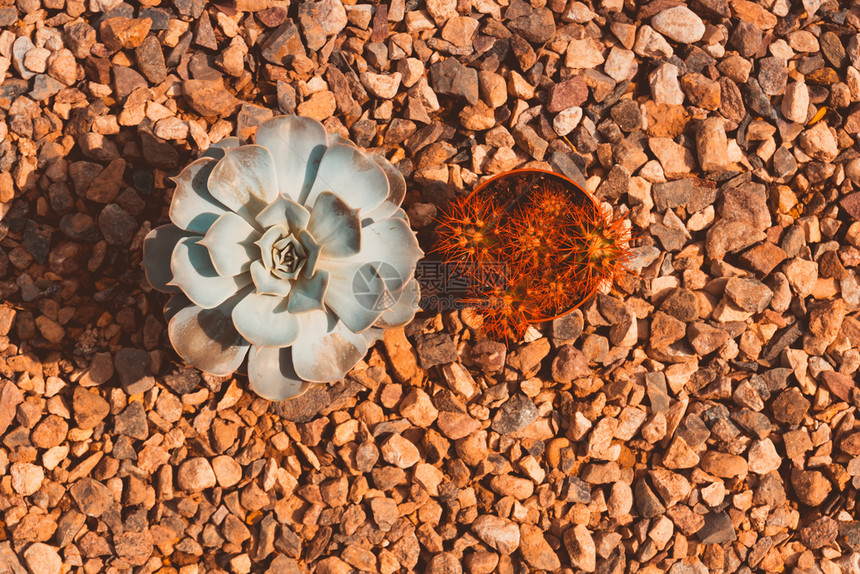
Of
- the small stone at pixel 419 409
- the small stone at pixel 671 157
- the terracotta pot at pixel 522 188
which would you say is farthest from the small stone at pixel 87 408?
the small stone at pixel 671 157

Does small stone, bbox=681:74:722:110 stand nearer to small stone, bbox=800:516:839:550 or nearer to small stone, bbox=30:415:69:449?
small stone, bbox=800:516:839:550

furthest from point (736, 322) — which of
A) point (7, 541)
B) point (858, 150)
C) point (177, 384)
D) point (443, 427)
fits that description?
point (7, 541)

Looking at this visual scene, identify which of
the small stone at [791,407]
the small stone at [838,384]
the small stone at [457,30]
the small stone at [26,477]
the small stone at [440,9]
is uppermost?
the small stone at [440,9]

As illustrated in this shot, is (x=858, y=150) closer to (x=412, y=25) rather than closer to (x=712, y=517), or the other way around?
(x=712, y=517)

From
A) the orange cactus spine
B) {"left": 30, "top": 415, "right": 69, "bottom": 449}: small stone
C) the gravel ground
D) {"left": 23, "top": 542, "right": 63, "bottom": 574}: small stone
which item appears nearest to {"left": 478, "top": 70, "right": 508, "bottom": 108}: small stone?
the gravel ground

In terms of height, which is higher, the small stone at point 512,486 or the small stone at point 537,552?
the small stone at point 512,486

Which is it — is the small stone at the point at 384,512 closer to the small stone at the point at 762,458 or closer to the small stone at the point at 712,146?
the small stone at the point at 762,458

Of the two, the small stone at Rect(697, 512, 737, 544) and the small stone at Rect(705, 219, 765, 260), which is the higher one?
the small stone at Rect(705, 219, 765, 260)
